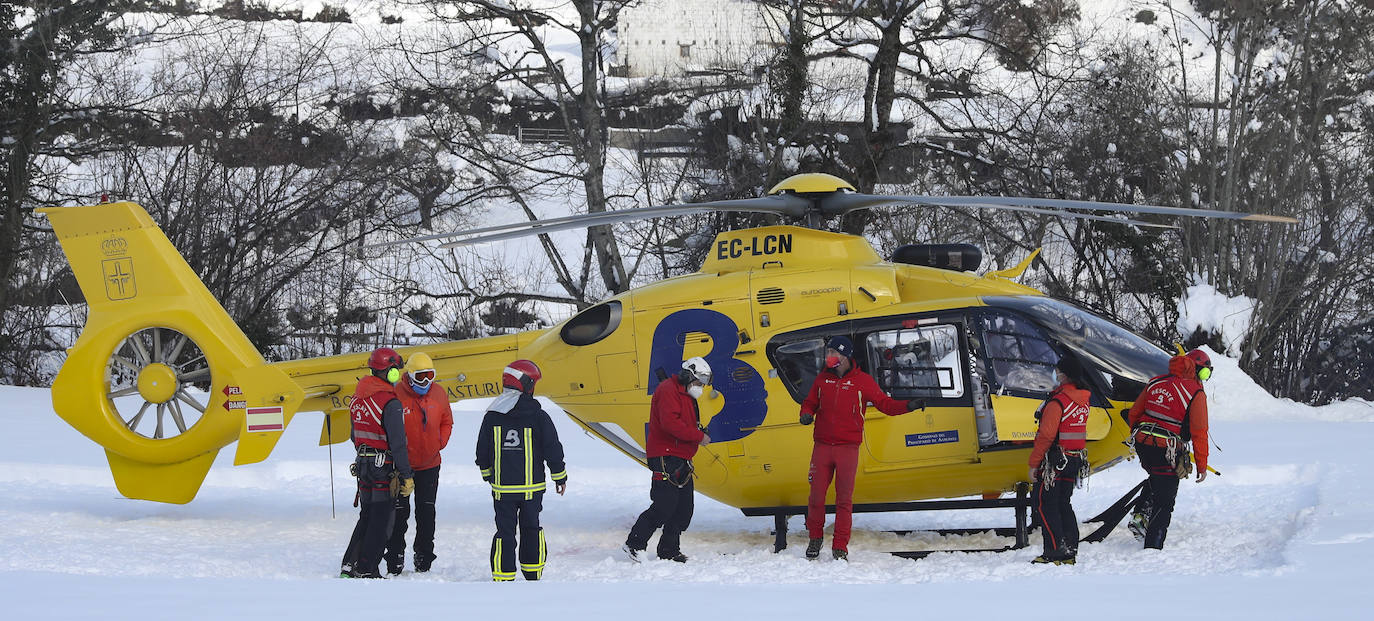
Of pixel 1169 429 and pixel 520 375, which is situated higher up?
pixel 520 375

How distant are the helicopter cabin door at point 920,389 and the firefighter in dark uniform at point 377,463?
11.2ft

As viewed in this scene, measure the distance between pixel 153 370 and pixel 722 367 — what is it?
4.99m

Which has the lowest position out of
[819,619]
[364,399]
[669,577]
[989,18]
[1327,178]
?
[669,577]

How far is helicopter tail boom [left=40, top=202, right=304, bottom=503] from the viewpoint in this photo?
945 centimetres

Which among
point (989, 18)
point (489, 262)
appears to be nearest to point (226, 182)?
point (489, 262)

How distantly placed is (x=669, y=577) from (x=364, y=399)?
8.08 ft

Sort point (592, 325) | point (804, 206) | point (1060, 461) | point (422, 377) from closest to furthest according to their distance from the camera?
point (1060, 461) < point (422, 377) < point (804, 206) < point (592, 325)

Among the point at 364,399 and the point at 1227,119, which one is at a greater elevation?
the point at 1227,119

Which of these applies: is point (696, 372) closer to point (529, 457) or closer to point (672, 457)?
point (672, 457)

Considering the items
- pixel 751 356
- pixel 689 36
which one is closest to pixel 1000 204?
pixel 751 356

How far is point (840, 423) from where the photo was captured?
25.7 feet

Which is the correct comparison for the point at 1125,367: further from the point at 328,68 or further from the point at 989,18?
the point at 328,68

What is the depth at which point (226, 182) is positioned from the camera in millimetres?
23703

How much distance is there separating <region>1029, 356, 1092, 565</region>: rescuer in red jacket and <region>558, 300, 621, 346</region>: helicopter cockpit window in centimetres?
342
